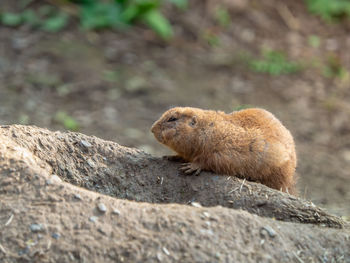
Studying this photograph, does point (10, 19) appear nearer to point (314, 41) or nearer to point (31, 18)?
point (31, 18)

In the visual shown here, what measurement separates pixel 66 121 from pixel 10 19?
3.60 m

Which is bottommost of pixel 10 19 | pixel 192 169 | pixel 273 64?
pixel 10 19

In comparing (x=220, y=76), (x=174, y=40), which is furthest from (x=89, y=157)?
(x=174, y=40)

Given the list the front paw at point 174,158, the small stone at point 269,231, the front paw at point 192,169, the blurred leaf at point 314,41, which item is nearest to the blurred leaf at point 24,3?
the blurred leaf at point 314,41

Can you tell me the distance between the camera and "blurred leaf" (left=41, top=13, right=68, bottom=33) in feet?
36.0

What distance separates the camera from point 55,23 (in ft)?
36.1

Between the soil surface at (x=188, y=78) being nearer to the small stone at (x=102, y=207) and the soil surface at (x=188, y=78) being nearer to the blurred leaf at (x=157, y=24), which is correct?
the blurred leaf at (x=157, y=24)

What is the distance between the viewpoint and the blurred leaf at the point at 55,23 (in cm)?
1097

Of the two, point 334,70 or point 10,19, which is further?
point 334,70

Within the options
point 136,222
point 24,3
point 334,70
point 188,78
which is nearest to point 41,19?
point 24,3

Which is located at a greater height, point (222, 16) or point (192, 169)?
point (192, 169)

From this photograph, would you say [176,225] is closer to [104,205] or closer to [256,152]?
[104,205]

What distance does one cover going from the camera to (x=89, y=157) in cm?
446

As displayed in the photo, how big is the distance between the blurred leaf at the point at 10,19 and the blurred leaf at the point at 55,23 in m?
0.52
